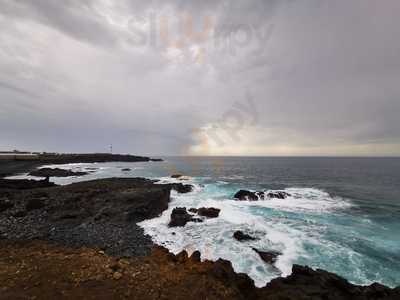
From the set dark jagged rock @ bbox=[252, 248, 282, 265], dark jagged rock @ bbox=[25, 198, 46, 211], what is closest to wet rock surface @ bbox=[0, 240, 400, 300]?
dark jagged rock @ bbox=[252, 248, 282, 265]

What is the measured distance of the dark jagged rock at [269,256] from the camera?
14.3 meters

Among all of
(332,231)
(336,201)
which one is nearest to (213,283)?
(332,231)

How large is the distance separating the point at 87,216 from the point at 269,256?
16.5 metres

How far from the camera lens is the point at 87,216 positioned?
20734mm

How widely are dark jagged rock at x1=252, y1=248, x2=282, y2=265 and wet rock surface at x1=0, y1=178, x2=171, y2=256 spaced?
25.0ft

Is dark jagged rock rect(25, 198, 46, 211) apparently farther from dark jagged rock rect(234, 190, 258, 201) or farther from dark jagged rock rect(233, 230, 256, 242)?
dark jagged rock rect(234, 190, 258, 201)

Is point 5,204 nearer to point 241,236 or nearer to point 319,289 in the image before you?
point 241,236

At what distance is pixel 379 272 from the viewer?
1375 centimetres

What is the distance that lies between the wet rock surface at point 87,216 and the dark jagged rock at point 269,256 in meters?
7.61

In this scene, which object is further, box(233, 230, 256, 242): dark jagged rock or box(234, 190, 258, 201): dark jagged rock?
box(234, 190, 258, 201): dark jagged rock

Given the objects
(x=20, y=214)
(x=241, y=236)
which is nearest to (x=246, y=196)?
(x=241, y=236)

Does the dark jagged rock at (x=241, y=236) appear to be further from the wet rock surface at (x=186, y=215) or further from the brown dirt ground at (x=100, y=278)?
the brown dirt ground at (x=100, y=278)

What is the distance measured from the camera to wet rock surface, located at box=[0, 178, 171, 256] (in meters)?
15.4

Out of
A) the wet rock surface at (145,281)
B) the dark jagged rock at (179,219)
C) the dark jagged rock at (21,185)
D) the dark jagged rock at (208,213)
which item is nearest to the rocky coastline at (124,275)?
the wet rock surface at (145,281)
